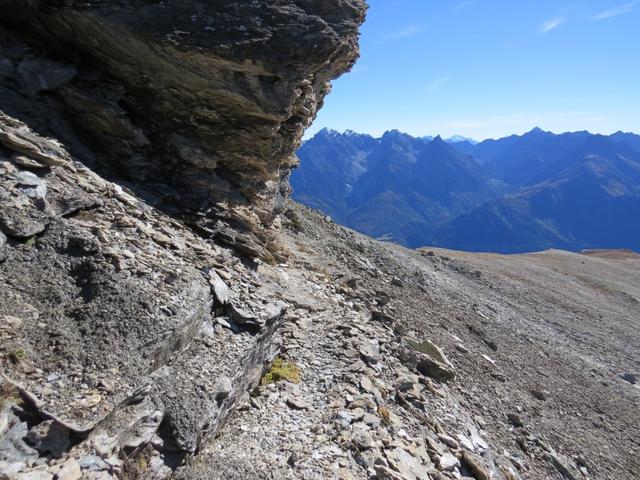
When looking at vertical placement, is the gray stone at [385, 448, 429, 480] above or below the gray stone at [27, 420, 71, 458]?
below

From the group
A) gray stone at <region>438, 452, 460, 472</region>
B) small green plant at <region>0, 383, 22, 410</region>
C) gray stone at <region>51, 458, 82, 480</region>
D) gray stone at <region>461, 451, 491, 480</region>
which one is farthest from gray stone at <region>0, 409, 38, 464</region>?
gray stone at <region>461, 451, 491, 480</region>

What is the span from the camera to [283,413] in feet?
34.3

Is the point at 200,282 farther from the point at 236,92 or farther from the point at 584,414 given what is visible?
the point at 584,414

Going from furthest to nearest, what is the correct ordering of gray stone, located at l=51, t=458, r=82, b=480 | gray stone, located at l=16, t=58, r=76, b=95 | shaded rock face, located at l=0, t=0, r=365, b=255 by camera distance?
shaded rock face, located at l=0, t=0, r=365, b=255, gray stone, located at l=16, t=58, r=76, b=95, gray stone, located at l=51, t=458, r=82, b=480

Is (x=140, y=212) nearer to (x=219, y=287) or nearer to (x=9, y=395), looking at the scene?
(x=219, y=287)

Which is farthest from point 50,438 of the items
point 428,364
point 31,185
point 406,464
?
point 428,364

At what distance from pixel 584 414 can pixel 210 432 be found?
806 inches

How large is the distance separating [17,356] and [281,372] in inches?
257

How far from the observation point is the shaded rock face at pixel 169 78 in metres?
13.9

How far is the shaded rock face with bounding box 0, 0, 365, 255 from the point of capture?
13938mm

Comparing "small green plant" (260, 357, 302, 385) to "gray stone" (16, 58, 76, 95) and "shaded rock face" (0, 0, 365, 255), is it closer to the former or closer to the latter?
"shaded rock face" (0, 0, 365, 255)

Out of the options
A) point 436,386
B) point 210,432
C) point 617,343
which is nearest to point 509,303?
point 617,343

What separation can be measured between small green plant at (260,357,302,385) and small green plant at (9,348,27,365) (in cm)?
583

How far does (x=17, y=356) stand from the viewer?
729cm
